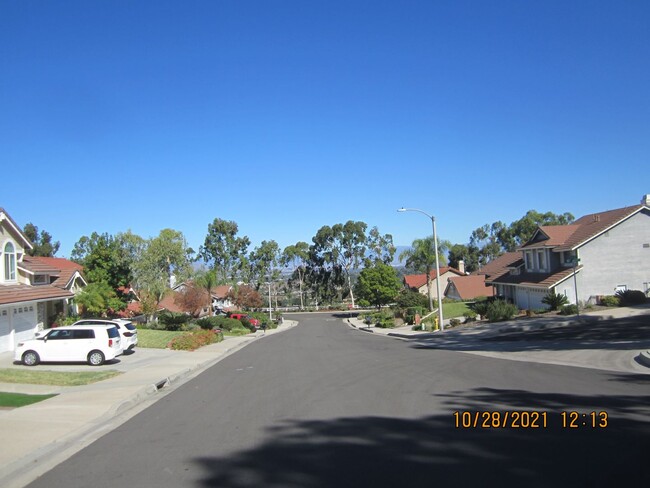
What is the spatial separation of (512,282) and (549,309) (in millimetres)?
9010

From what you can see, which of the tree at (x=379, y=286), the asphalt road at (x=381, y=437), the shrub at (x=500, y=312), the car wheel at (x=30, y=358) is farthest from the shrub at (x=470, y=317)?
the tree at (x=379, y=286)

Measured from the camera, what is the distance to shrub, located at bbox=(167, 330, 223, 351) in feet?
93.2

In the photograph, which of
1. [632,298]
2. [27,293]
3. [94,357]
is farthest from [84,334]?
[632,298]

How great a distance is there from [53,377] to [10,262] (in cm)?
1357

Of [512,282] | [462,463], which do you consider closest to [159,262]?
[512,282]

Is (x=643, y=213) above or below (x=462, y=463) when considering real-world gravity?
above

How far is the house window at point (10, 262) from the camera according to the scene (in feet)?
88.2

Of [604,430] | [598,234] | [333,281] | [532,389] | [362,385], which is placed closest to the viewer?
[604,430]

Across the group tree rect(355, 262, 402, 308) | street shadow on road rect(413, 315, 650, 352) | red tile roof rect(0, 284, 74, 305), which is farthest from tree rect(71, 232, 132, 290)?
tree rect(355, 262, 402, 308)

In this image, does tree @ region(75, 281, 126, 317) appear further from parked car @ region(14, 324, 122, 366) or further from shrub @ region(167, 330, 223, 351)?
parked car @ region(14, 324, 122, 366)

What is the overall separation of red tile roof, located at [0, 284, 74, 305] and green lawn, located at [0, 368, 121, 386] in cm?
645

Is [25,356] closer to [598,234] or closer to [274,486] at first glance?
[274,486]

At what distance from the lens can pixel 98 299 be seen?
34750 mm

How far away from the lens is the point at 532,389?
11.7 metres
